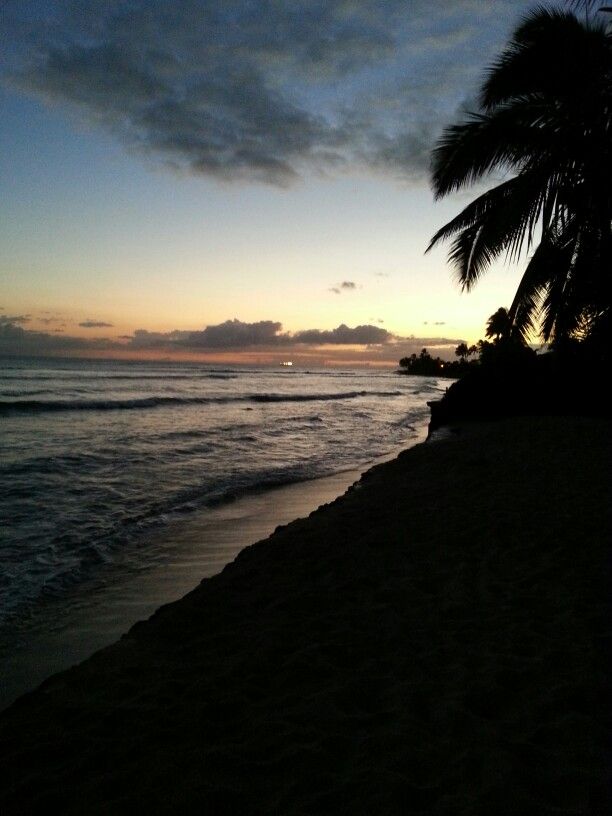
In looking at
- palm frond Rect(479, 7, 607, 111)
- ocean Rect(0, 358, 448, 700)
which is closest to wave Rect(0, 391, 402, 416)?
ocean Rect(0, 358, 448, 700)

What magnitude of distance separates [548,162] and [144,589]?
952 cm

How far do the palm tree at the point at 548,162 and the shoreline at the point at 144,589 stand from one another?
5955 mm

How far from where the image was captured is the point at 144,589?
4.95 m

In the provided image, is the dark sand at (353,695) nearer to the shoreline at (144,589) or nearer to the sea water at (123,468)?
the shoreline at (144,589)

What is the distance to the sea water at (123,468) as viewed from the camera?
5637mm

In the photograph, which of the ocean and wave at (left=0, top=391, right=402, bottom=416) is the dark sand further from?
wave at (left=0, top=391, right=402, bottom=416)

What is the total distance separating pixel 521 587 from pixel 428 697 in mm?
1573

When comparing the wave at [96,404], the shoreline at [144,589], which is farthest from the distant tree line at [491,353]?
the wave at [96,404]

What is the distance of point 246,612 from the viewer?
3.76 metres

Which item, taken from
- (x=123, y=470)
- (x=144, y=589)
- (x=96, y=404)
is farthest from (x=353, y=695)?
(x=96, y=404)

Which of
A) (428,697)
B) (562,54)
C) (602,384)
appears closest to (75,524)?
(428,697)

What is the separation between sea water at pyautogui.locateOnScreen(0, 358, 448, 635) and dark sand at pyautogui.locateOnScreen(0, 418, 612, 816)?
199 cm

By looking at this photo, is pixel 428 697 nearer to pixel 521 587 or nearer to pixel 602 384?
pixel 521 587

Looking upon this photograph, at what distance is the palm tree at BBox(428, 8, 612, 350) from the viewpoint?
8859 mm
